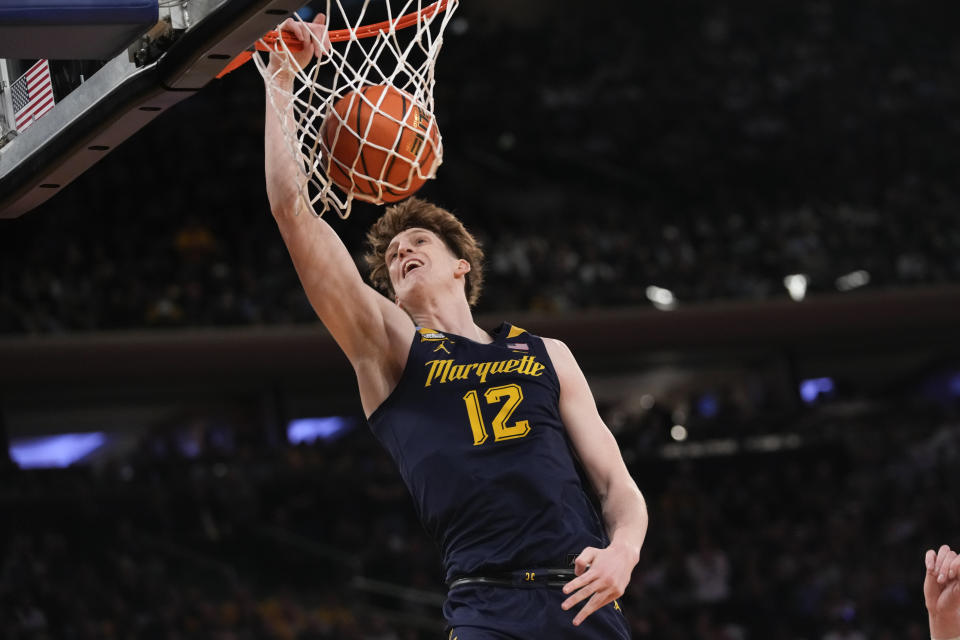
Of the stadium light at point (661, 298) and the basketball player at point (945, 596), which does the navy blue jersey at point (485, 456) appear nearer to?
the basketball player at point (945, 596)

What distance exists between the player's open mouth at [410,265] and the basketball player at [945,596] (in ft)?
4.98

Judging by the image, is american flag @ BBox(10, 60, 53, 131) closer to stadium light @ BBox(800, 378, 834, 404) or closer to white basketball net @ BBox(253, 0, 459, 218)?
white basketball net @ BBox(253, 0, 459, 218)

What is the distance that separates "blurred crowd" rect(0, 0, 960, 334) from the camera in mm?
13969

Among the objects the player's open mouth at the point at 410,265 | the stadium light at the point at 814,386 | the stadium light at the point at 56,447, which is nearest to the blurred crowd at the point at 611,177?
the stadium light at the point at 56,447

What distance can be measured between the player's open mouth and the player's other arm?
1.35 ft

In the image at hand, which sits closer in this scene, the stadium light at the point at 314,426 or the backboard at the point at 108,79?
the backboard at the point at 108,79

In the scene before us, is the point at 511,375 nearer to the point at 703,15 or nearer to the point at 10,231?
the point at 10,231

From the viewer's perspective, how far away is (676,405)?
18531mm

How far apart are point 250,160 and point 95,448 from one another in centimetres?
438

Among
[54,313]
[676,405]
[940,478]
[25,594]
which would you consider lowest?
[676,405]

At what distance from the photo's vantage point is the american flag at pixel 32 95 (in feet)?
9.84

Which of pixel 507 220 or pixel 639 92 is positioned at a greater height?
pixel 639 92

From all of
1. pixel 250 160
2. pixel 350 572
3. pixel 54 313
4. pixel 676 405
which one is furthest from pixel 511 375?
pixel 676 405

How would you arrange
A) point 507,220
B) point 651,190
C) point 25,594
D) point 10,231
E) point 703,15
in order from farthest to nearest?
point 703,15, point 651,190, point 507,220, point 10,231, point 25,594
